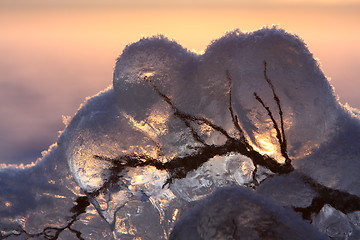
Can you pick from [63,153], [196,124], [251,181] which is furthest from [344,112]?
[63,153]

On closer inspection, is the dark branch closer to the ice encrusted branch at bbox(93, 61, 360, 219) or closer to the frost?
the ice encrusted branch at bbox(93, 61, 360, 219)

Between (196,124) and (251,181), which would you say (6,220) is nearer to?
(196,124)

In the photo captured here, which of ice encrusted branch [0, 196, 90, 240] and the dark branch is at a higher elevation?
ice encrusted branch [0, 196, 90, 240]

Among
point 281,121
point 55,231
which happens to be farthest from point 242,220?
point 55,231

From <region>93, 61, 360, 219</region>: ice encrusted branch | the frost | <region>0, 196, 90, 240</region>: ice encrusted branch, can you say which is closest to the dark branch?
<region>93, 61, 360, 219</region>: ice encrusted branch

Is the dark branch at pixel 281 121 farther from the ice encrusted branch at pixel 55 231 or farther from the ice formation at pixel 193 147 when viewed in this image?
the ice encrusted branch at pixel 55 231

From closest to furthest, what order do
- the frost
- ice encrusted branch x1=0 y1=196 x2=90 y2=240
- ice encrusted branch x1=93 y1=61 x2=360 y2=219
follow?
the frost, ice encrusted branch x1=93 y1=61 x2=360 y2=219, ice encrusted branch x1=0 y1=196 x2=90 y2=240

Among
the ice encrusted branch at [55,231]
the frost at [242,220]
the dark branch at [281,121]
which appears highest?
the ice encrusted branch at [55,231]

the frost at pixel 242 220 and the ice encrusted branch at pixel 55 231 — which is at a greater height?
the ice encrusted branch at pixel 55 231

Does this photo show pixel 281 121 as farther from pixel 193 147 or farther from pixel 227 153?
pixel 193 147

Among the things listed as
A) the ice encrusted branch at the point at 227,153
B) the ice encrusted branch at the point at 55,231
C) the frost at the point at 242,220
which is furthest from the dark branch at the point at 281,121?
the ice encrusted branch at the point at 55,231
